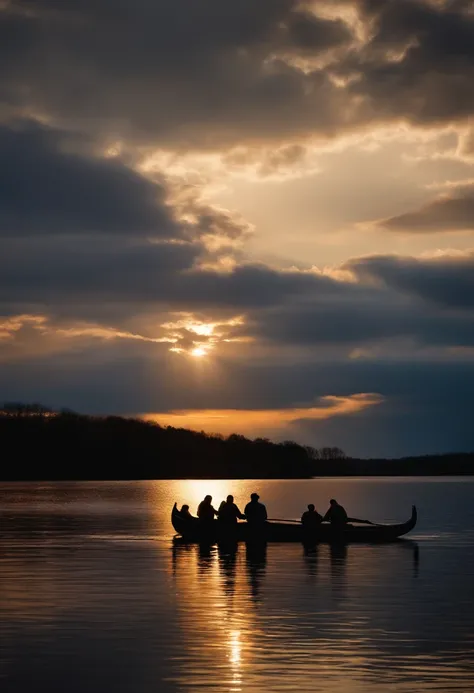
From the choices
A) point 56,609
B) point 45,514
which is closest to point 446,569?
point 56,609

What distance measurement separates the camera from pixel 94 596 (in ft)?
102

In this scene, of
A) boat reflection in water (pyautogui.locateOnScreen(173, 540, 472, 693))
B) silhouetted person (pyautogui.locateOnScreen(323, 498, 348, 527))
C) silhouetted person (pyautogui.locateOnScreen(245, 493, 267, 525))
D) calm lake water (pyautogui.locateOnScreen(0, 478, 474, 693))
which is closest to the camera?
calm lake water (pyautogui.locateOnScreen(0, 478, 474, 693))

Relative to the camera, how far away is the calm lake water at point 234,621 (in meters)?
19.8

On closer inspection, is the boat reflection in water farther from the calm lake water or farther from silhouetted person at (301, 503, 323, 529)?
silhouetted person at (301, 503, 323, 529)

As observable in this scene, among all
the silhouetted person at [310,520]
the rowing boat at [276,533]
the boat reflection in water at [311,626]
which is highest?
the silhouetted person at [310,520]

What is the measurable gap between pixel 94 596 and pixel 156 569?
9.14m

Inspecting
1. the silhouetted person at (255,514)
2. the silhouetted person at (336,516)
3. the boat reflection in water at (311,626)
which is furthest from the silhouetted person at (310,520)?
the boat reflection in water at (311,626)

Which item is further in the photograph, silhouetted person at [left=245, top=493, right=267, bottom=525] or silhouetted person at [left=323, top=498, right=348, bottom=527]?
silhouetted person at [left=323, top=498, right=348, bottom=527]

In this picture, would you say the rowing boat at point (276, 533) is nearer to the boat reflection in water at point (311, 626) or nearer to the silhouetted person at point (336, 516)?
the silhouetted person at point (336, 516)

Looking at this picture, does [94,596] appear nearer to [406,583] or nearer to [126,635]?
[126,635]

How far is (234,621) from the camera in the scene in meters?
26.2

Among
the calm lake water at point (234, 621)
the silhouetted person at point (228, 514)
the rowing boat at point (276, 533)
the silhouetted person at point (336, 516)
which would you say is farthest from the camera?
the silhouetted person at point (336, 516)

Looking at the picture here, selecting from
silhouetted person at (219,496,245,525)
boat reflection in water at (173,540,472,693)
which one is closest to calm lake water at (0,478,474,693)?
boat reflection in water at (173,540,472,693)

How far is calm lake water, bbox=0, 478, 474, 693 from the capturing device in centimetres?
1983
